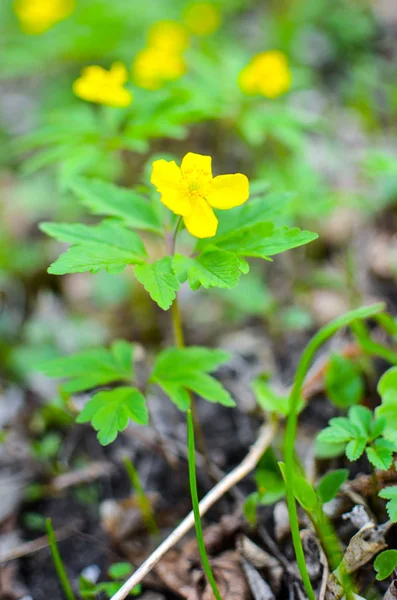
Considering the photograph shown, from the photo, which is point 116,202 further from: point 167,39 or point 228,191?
point 167,39

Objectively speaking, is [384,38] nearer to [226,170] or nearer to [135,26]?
[135,26]

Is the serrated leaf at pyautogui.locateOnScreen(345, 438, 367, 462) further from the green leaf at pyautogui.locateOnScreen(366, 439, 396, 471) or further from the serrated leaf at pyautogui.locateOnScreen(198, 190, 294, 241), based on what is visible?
the serrated leaf at pyautogui.locateOnScreen(198, 190, 294, 241)

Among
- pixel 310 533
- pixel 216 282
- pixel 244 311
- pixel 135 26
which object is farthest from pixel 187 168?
pixel 135 26

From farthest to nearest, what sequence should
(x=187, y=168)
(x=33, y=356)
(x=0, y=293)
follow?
1. (x=0, y=293)
2. (x=33, y=356)
3. (x=187, y=168)

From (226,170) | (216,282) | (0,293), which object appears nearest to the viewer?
(216,282)

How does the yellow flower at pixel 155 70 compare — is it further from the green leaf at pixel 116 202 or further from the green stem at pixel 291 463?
the green stem at pixel 291 463

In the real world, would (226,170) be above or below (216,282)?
below
